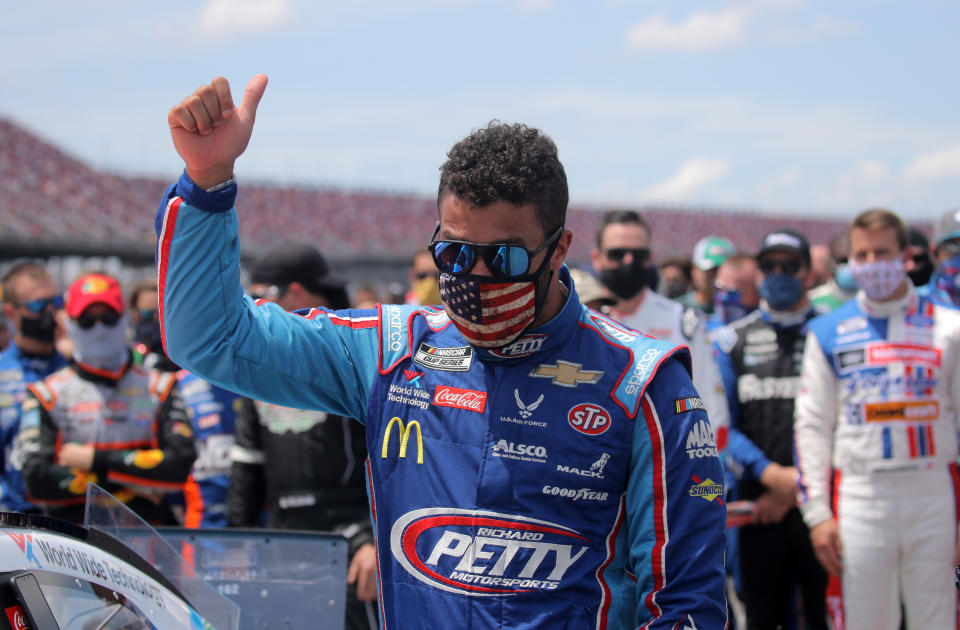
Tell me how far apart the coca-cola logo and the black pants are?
3.78m

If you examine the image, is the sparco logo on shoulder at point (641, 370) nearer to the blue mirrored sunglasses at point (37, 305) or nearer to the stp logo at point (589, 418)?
the stp logo at point (589, 418)

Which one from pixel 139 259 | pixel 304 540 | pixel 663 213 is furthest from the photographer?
pixel 663 213

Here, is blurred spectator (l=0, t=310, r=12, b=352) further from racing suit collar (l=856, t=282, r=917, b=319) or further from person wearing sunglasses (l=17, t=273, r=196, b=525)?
racing suit collar (l=856, t=282, r=917, b=319)

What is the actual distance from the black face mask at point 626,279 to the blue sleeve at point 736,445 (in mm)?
Answer: 825

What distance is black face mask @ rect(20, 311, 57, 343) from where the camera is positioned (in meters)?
6.04

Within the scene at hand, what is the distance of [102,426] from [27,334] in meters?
1.67

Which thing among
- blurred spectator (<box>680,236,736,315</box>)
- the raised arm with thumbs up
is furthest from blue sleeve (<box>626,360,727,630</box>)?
blurred spectator (<box>680,236,736,315</box>)

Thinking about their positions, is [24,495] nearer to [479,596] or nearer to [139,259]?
[479,596]

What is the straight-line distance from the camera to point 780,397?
5406 mm

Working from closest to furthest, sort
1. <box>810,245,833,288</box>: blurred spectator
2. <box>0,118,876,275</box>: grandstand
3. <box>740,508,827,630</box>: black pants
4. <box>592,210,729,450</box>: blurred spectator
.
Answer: <box>592,210,729,450</box>: blurred spectator
<box>740,508,827,630</box>: black pants
<box>810,245,833,288</box>: blurred spectator
<box>0,118,876,275</box>: grandstand

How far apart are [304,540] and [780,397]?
3.42m

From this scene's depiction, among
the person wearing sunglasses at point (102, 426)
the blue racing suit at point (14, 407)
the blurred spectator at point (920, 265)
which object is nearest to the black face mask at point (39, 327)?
the blue racing suit at point (14, 407)

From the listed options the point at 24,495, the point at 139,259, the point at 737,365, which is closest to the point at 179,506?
the point at 24,495

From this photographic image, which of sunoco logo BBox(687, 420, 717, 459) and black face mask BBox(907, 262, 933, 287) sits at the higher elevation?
black face mask BBox(907, 262, 933, 287)
